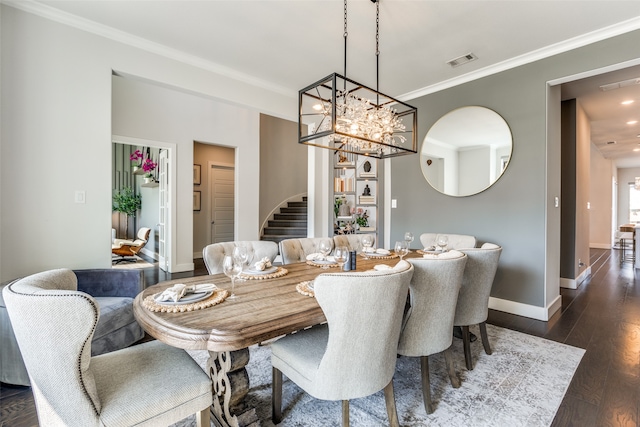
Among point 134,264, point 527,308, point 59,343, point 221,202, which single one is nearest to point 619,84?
point 527,308

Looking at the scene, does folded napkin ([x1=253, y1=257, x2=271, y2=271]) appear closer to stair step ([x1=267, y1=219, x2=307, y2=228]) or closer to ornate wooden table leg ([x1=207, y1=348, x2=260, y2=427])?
ornate wooden table leg ([x1=207, y1=348, x2=260, y2=427])

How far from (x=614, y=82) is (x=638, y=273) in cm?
389

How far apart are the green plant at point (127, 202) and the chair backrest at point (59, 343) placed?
25.6ft

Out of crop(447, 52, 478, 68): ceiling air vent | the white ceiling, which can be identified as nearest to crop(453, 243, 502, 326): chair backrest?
the white ceiling

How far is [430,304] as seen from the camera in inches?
62.7

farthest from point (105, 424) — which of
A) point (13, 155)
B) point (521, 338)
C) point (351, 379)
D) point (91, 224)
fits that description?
point (521, 338)

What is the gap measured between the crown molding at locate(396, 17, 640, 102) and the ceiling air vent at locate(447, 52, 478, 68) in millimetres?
320

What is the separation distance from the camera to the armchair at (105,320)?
1.87 metres

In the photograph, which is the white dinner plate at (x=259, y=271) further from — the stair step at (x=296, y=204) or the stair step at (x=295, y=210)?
the stair step at (x=296, y=204)

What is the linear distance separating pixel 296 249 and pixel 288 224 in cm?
440

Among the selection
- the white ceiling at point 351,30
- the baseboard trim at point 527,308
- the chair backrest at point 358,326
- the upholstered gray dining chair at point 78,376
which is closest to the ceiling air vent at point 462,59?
the white ceiling at point 351,30

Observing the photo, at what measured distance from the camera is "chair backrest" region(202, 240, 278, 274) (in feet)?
7.21

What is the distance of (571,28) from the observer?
8.82ft

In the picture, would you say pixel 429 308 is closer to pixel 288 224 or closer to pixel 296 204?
pixel 288 224
